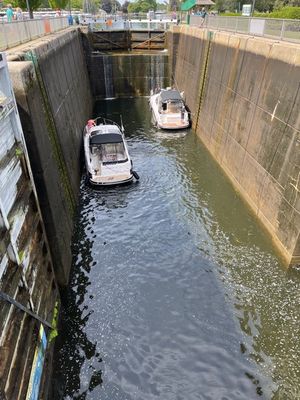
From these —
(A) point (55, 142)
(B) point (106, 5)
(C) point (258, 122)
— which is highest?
(A) point (55, 142)

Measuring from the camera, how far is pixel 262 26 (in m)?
15.1

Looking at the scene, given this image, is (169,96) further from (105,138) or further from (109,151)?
(105,138)

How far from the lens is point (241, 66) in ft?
52.3

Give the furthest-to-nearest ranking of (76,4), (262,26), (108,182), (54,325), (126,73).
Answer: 1. (76,4)
2. (126,73)
3. (108,182)
4. (262,26)
5. (54,325)

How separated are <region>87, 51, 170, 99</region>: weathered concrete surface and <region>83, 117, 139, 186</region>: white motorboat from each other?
15002mm

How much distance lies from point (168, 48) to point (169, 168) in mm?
20832

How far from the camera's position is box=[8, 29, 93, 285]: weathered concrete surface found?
7574 millimetres

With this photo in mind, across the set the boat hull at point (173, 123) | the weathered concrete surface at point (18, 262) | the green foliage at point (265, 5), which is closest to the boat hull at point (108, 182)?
the weathered concrete surface at point (18, 262)

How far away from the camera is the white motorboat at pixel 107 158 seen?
50.2ft

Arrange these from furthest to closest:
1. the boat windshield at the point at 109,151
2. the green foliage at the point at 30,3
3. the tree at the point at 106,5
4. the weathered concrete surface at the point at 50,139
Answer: the tree at the point at 106,5
the green foliage at the point at 30,3
the boat windshield at the point at 109,151
the weathered concrete surface at the point at 50,139

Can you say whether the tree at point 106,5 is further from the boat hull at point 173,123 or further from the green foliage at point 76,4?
the boat hull at point 173,123

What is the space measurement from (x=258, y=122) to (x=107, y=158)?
742cm

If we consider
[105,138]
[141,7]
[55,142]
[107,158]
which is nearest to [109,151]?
[107,158]

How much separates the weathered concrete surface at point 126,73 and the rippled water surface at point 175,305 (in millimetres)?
19380
